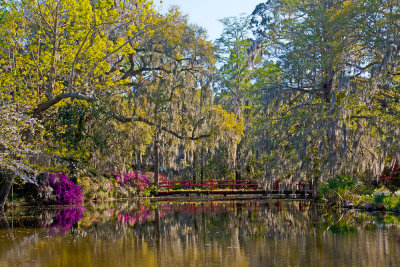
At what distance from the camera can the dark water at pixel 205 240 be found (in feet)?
31.5

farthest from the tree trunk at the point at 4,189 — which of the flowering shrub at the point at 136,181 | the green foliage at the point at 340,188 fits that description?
the green foliage at the point at 340,188

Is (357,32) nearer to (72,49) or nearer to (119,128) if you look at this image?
(72,49)

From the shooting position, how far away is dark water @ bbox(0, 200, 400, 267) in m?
9.59

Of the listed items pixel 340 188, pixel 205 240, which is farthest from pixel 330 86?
pixel 205 240

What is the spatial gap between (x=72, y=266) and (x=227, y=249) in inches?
133

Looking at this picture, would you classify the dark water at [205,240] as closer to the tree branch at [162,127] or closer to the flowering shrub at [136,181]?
the tree branch at [162,127]

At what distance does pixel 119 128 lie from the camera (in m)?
26.7

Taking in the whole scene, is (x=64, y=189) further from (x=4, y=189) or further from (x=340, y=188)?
(x=340, y=188)

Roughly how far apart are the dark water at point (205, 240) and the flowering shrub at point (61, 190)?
5.78 m

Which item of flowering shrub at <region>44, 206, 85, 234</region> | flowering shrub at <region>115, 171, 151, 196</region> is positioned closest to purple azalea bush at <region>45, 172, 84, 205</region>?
flowering shrub at <region>44, 206, 85, 234</region>

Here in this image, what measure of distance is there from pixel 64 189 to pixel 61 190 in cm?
22

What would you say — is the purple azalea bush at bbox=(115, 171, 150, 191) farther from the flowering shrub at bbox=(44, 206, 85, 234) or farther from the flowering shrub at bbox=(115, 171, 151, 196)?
the flowering shrub at bbox=(44, 206, 85, 234)

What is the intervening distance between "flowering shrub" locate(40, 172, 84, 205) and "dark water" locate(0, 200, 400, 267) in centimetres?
578

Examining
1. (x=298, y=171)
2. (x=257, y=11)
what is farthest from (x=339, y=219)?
(x=257, y=11)
